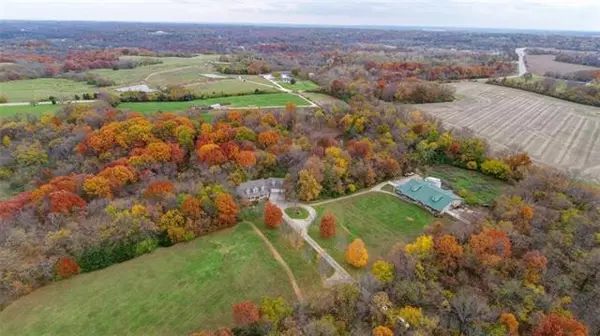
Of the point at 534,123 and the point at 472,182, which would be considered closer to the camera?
the point at 472,182

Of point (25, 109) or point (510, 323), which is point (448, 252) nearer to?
point (510, 323)

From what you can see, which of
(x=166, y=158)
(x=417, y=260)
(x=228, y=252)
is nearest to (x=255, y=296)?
(x=228, y=252)

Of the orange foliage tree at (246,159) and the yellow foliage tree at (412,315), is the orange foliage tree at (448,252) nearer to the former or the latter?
the yellow foliage tree at (412,315)

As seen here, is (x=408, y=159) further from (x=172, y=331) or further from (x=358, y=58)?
(x=358, y=58)

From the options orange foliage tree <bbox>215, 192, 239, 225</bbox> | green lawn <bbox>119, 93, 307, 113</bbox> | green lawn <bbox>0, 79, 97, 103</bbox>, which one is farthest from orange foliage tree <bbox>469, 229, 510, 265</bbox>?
green lawn <bbox>0, 79, 97, 103</bbox>

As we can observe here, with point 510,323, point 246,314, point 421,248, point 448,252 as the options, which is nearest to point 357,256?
point 421,248

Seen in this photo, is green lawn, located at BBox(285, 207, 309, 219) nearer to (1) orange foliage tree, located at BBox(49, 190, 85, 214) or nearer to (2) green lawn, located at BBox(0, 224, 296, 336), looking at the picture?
(2) green lawn, located at BBox(0, 224, 296, 336)

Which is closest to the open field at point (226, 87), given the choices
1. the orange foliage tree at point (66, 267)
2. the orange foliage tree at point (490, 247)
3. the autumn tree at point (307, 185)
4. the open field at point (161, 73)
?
the open field at point (161, 73)
